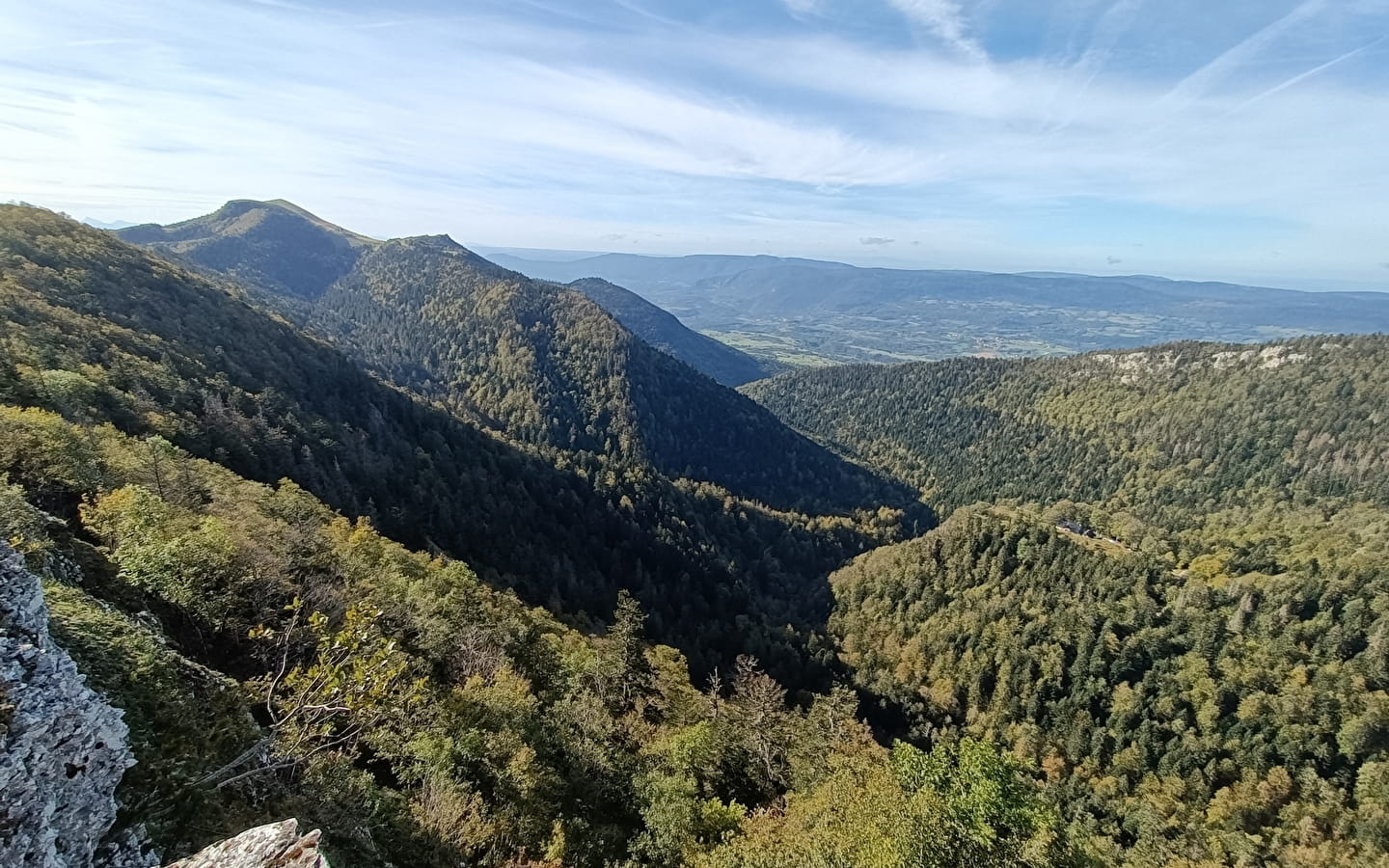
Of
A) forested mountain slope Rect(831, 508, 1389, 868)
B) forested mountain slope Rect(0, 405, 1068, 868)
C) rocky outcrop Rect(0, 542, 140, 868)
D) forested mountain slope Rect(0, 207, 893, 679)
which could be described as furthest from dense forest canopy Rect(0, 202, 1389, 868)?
rocky outcrop Rect(0, 542, 140, 868)

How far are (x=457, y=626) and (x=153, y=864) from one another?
1792 inches

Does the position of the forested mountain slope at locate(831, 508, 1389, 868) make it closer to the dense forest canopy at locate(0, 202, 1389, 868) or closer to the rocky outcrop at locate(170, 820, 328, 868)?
the dense forest canopy at locate(0, 202, 1389, 868)

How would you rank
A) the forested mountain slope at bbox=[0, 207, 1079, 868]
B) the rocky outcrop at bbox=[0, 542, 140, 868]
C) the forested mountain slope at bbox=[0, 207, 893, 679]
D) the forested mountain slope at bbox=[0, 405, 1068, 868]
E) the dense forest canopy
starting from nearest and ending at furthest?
the rocky outcrop at bbox=[0, 542, 140, 868] → the forested mountain slope at bbox=[0, 405, 1068, 868] → the forested mountain slope at bbox=[0, 207, 1079, 868] → the dense forest canopy → the forested mountain slope at bbox=[0, 207, 893, 679]

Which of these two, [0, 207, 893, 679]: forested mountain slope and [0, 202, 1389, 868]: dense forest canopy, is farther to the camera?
[0, 207, 893, 679]: forested mountain slope

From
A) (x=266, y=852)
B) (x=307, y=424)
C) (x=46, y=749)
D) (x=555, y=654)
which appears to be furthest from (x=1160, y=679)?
(x=307, y=424)

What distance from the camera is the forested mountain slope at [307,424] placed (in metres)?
97.0

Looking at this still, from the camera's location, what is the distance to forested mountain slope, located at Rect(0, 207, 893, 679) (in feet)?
318

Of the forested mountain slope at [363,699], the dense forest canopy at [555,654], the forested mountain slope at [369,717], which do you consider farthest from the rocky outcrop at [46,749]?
the dense forest canopy at [555,654]

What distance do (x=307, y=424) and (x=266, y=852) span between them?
147 meters

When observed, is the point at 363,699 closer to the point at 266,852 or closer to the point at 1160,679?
the point at 266,852

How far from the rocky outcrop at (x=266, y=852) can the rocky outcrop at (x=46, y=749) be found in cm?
360

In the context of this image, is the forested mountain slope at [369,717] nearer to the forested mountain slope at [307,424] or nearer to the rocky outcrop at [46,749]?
the rocky outcrop at [46,749]

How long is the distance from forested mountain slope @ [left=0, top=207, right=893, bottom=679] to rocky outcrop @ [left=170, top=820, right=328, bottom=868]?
60106mm

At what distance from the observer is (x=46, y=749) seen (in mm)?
16438
